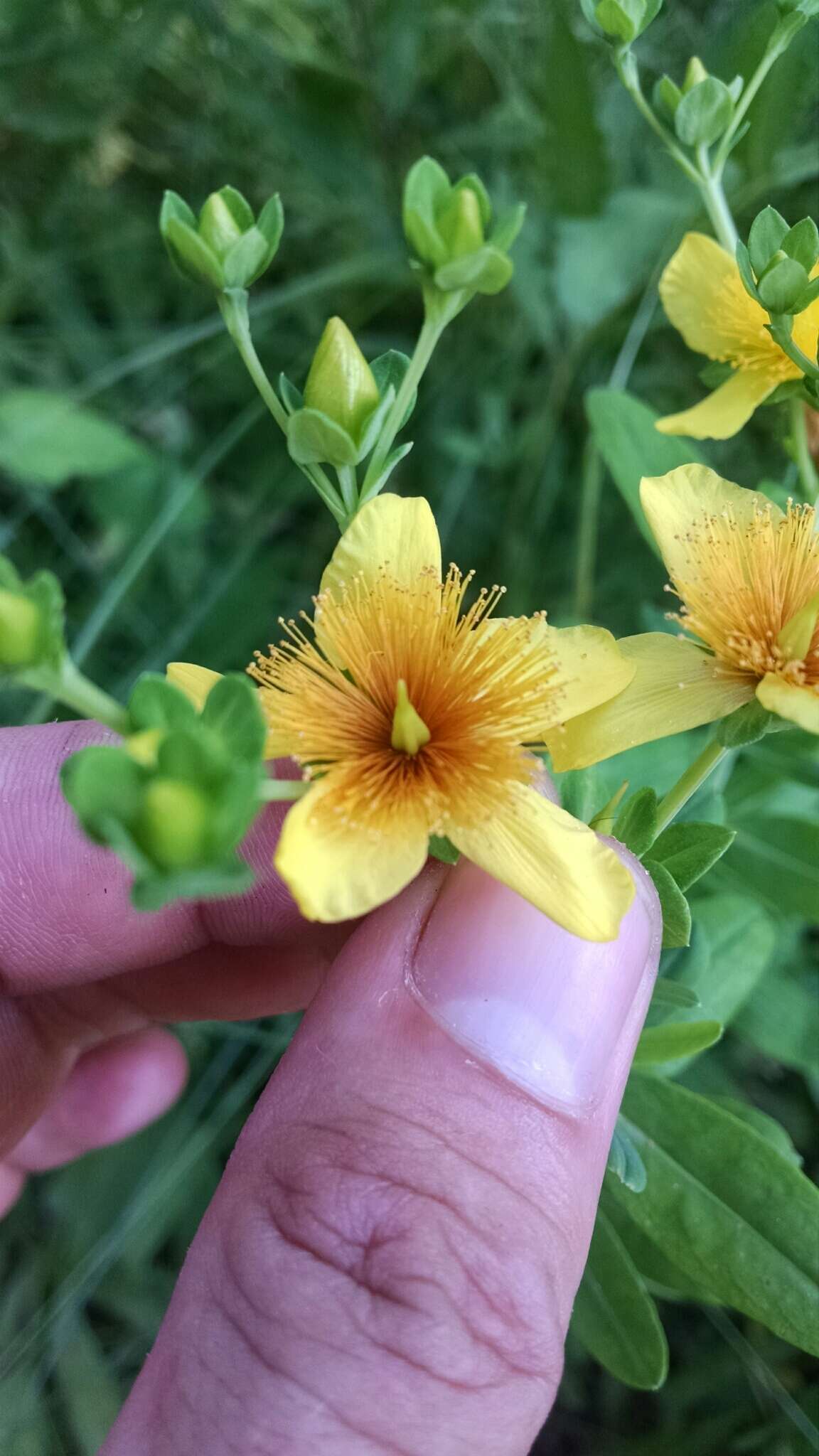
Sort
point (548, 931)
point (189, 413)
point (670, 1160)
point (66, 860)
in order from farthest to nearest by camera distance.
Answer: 1. point (189, 413)
2. point (66, 860)
3. point (670, 1160)
4. point (548, 931)

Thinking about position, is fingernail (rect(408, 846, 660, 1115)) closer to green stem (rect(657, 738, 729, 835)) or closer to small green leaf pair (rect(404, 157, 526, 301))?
green stem (rect(657, 738, 729, 835))

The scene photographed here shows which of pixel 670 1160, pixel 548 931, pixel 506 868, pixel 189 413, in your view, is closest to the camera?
pixel 506 868

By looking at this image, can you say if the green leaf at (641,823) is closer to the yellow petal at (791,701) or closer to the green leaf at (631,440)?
the yellow petal at (791,701)

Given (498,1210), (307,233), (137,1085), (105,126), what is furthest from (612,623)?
(105,126)

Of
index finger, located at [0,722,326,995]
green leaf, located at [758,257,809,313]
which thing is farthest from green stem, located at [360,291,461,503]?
index finger, located at [0,722,326,995]

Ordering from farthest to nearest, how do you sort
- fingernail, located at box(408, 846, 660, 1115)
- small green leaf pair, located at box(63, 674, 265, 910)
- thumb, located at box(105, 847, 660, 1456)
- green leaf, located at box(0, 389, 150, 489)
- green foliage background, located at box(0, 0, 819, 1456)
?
1. green leaf, located at box(0, 389, 150, 489)
2. green foliage background, located at box(0, 0, 819, 1456)
3. fingernail, located at box(408, 846, 660, 1115)
4. thumb, located at box(105, 847, 660, 1456)
5. small green leaf pair, located at box(63, 674, 265, 910)

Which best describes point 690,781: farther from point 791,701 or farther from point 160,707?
point 160,707

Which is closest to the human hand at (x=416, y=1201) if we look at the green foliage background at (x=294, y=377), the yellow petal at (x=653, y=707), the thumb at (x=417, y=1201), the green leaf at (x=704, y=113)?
the thumb at (x=417, y=1201)

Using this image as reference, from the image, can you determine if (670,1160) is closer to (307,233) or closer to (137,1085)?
(137,1085)
